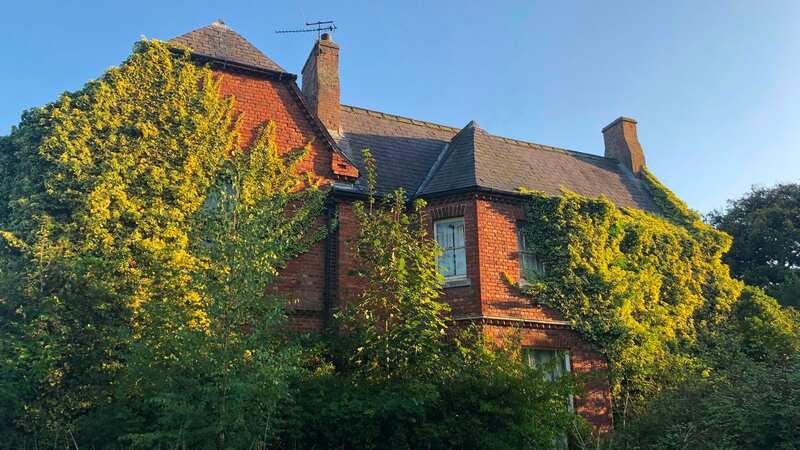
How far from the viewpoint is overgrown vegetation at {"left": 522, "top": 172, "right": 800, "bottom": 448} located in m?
13.9

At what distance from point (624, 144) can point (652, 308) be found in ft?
28.6

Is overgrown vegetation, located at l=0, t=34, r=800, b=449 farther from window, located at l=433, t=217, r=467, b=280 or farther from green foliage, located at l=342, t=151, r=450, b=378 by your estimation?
window, located at l=433, t=217, r=467, b=280

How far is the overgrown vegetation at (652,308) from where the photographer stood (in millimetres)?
13930

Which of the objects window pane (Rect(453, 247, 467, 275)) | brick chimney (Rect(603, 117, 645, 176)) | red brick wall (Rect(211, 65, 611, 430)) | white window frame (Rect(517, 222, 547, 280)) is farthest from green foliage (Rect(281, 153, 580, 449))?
brick chimney (Rect(603, 117, 645, 176))

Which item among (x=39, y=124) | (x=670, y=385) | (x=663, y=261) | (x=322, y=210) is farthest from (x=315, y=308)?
(x=663, y=261)

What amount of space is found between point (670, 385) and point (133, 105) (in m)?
14.4

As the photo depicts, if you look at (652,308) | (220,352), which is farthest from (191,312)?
(652,308)

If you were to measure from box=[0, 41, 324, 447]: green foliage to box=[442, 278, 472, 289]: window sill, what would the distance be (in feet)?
10.9

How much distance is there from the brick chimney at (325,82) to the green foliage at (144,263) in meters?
3.18

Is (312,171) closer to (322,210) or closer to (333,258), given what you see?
(322,210)

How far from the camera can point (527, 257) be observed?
1625cm

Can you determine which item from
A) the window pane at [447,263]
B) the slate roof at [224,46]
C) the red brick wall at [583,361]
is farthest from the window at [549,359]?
the slate roof at [224,46]

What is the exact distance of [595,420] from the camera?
49.5 ft

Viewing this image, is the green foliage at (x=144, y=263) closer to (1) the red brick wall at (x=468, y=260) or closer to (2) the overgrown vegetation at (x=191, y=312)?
(2) the overgrown vegetation at (x=191, y=312)
